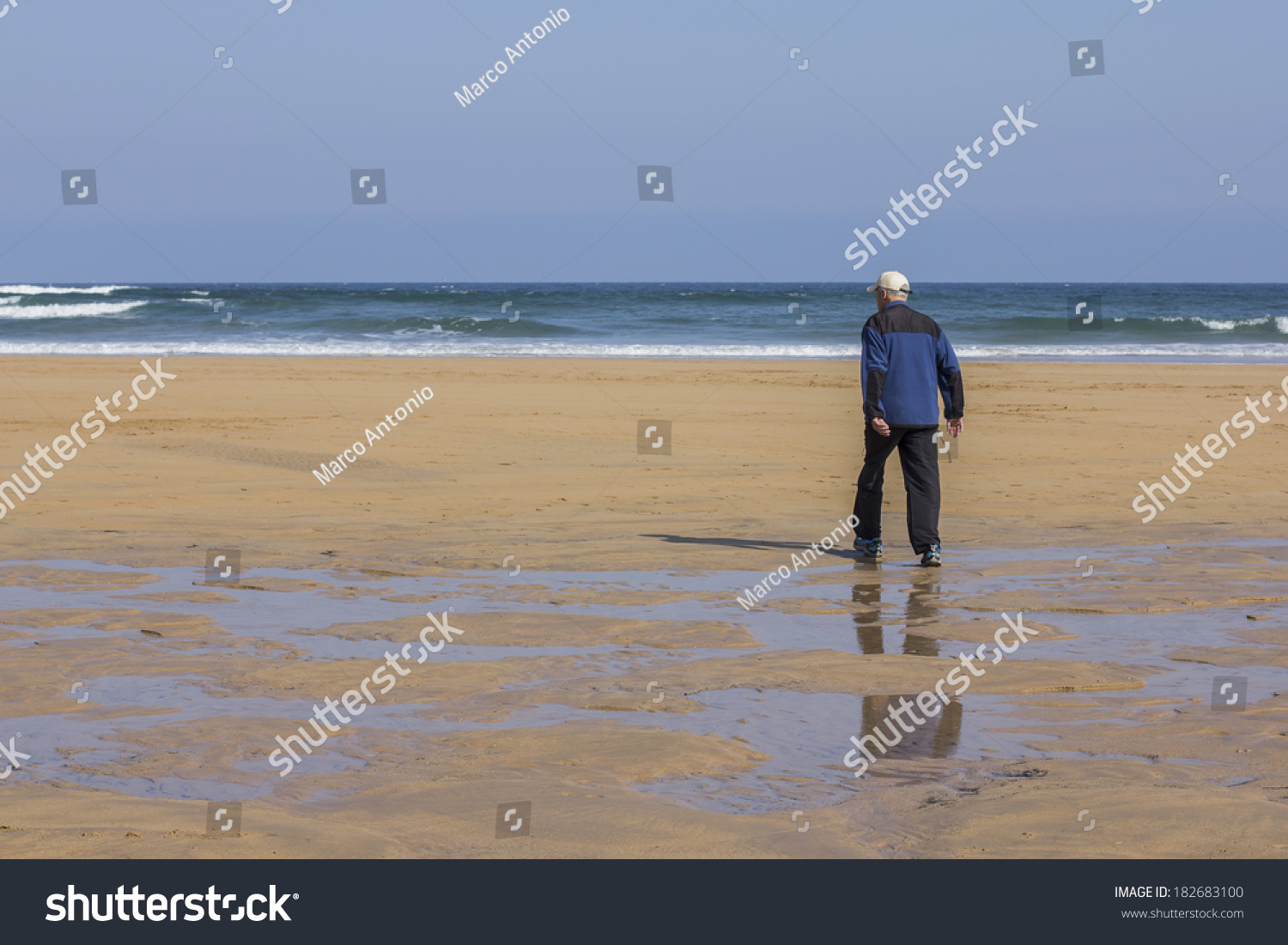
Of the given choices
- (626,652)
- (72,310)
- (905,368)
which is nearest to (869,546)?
(905,368)

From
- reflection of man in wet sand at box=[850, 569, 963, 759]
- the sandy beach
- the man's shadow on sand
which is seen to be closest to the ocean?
the sandy beach

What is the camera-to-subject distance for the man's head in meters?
8.01

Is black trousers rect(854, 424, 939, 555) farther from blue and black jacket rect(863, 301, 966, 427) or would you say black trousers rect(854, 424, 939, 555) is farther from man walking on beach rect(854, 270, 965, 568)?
blue and black jacket rect(863, 301, 966, 427)

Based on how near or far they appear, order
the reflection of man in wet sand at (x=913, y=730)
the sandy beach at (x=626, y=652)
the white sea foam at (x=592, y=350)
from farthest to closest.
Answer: the white sea foam at (x=592, y=350) < the reflection of man in wet sand at (x=913, y=730) < the sandy beach at (x=626, y=652)

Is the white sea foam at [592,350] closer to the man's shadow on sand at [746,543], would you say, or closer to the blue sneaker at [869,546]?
the man's shadow on sand at [746,543]

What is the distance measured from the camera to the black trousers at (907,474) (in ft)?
25.7

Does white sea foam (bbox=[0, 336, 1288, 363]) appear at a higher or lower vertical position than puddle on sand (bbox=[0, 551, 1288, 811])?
higher

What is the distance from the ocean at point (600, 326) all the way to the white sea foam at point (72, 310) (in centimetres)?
11

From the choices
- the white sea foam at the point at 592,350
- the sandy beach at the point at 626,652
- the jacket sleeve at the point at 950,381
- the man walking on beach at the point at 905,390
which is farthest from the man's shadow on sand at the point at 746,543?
the white sea foam at the point at 592,350

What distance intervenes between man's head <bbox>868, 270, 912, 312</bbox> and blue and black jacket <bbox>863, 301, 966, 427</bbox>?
10 cm
